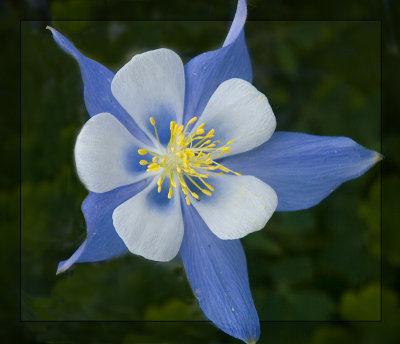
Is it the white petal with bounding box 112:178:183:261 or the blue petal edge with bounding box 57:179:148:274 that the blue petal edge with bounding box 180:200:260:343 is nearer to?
the white petal with bounding box 112:178:183:261

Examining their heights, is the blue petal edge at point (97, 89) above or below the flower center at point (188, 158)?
above

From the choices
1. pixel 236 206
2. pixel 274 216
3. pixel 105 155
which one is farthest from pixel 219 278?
pixel 274 216

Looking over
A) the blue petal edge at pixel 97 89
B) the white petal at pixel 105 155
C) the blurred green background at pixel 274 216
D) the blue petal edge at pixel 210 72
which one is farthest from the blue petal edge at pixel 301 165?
the blurred green background at pixel 274 216

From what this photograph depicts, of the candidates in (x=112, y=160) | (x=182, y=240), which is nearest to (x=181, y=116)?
(x=112, y=160)

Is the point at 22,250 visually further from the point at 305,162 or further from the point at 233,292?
the point at 305,162

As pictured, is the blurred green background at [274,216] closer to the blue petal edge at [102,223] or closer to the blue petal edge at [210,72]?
the blue petal edge at [102,223]
